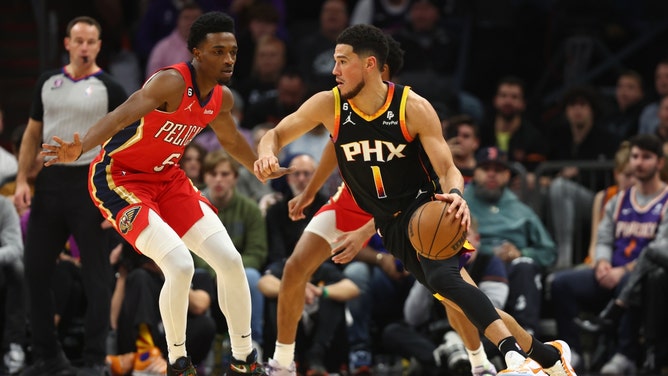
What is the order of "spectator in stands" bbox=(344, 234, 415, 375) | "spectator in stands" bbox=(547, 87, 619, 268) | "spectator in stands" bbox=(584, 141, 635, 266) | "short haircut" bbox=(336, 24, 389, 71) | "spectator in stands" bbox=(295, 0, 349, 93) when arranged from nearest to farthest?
1. "short haircut" bbox=(336, 24, 389, 71)
2. "spectator in stands" bbox=(344, 234, 415, 375)
3. "spectator in stands" bbox=(584, 141, 635, 266)
4. "spectator in stands" bbox=(547, 87, 619, 268)
5. "spectator in stands" bbox=(295, 0, 349, 93)

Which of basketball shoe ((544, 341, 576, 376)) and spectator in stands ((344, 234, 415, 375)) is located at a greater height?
basketball shoe ((544, 341, 576, 376))

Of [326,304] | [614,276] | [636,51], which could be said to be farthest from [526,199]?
[636,51]

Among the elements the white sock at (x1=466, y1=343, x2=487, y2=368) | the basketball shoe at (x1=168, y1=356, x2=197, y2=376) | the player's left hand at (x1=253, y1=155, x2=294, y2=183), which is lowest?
the white sock at (x1=466, y1=343, x2=487, y2=368)

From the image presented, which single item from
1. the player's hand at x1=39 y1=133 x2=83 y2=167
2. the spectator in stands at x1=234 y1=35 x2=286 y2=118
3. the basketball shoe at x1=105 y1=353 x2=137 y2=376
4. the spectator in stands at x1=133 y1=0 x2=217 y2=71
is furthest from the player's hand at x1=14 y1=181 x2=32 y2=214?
the spectator in stands at x1=133 y1=0 x2=217 y2=71

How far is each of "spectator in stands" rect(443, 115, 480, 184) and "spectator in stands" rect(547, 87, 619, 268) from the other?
2.65 ft

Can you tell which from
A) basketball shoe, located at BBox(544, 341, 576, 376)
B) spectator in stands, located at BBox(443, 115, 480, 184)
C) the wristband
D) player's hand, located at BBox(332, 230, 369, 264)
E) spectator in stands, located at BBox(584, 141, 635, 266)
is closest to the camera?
the wristband

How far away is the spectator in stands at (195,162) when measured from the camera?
9977 mm

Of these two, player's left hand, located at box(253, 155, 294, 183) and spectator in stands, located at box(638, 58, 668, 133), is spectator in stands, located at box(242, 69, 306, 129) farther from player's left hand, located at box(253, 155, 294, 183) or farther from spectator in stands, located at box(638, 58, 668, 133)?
player's left hand, located at box(253, 155, 294, 183)

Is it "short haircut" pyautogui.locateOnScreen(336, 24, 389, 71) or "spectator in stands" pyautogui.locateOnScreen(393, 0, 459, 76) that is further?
"spectator in stands" pyautogui.locateOnScreen(393, 0, 459, 76)

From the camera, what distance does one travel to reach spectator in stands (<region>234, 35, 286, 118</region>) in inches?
465

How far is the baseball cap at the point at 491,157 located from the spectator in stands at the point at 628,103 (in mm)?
1899

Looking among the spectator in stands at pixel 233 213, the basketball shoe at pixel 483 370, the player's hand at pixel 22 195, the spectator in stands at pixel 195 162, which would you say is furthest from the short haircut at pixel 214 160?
the basketball shoe at pixel 483 370

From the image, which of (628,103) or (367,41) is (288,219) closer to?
(367,41)

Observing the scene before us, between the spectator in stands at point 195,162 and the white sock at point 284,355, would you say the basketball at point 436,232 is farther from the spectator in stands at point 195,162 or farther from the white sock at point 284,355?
the spectator in stands at point 195,162
